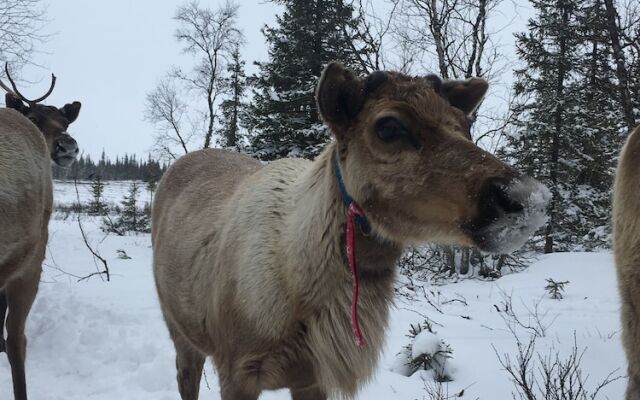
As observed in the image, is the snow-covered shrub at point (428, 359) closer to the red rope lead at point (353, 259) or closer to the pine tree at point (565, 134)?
the red rope lead at point (353, 259)

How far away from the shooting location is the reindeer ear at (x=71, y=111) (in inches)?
250

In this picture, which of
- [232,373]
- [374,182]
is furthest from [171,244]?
[374,182]

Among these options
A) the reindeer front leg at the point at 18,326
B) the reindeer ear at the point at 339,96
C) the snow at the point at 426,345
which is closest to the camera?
the reindeer ear at the point at 339,96

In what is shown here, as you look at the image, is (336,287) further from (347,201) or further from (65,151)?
(65,151)

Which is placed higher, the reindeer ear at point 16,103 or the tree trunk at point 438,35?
the tree trunk at point 438,35

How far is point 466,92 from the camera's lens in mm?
2568

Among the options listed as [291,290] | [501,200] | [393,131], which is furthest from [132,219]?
[501,200]

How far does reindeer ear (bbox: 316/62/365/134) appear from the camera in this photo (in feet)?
7.07

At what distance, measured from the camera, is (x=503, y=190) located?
167 cm

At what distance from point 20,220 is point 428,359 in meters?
3.43

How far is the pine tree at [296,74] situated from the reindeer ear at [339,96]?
38.3ft

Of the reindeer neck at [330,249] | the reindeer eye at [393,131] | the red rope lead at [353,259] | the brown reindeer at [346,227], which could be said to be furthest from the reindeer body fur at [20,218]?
the reindeer eye at [393,131]

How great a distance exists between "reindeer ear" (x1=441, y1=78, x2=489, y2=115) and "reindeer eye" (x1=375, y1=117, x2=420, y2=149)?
0.58 meters

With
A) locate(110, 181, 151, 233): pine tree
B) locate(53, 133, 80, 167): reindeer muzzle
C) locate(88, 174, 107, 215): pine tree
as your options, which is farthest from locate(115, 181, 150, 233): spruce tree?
locate(53, 133, 80, 167): reindeer muzzle
